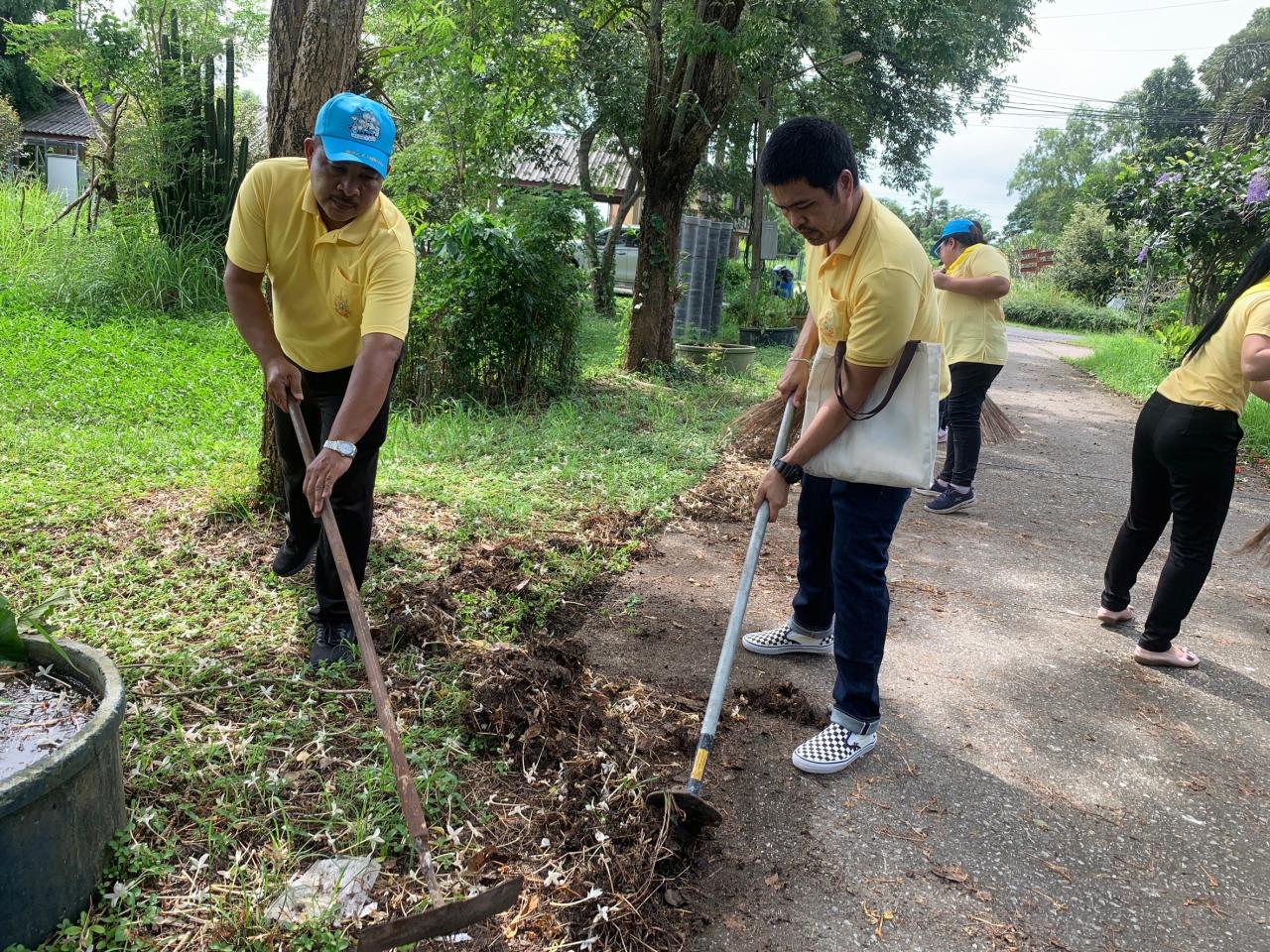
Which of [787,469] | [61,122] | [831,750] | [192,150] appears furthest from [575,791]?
[61,122]

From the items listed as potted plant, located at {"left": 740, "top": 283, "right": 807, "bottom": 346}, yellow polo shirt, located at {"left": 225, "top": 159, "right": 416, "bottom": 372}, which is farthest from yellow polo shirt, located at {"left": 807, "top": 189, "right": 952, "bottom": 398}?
potted plant, located at {"left": 740, "top": 283, "right": 807, "bottom": 346}

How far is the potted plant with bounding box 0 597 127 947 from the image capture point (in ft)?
5.44

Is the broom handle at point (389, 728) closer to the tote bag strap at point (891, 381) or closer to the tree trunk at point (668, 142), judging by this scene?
the tote bag strap at point (891, 381)

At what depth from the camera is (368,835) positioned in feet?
7.23

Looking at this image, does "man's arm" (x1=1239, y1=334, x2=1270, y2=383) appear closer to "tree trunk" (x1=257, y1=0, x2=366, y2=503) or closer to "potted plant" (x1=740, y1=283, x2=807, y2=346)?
"tree trunk" (x1=257, y1=0, x2=366, y2=503)

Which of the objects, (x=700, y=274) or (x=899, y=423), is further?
(x=700, y=274)

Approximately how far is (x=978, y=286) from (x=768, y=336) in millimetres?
9004

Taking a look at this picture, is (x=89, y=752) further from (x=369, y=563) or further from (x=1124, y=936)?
(x=1124, y=936)

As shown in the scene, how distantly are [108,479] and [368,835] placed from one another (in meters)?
3.08

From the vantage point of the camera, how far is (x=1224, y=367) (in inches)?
126

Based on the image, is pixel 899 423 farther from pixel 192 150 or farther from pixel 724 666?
pixel 192 150

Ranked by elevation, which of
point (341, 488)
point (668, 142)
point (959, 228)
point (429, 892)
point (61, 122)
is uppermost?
point (61, 122)

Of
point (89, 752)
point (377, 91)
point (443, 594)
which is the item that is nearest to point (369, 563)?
point (443, 594)

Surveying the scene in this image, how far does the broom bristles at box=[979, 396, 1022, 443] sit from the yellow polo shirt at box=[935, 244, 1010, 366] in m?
0.86
